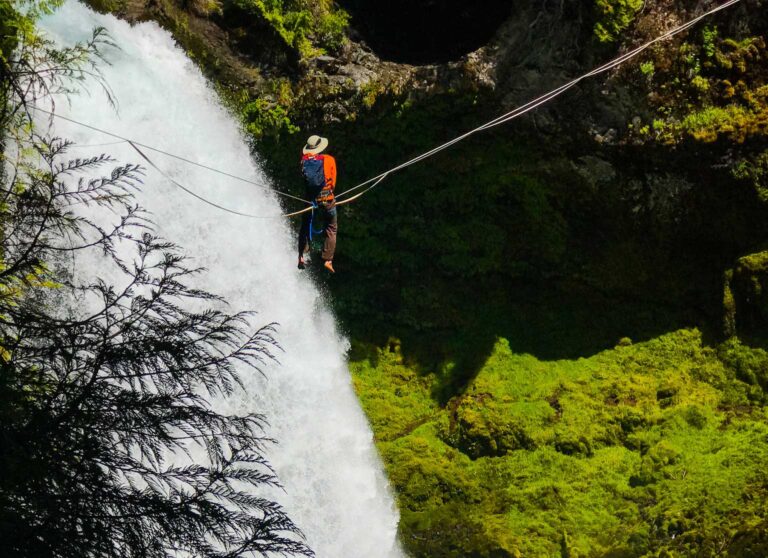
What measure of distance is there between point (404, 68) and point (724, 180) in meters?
4.52

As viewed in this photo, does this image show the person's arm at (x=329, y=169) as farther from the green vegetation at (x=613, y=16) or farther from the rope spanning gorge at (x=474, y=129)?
the green vegetation at (x=613, y=16)

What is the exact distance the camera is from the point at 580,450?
11.3m

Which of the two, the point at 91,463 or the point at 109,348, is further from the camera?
the point at 109,348

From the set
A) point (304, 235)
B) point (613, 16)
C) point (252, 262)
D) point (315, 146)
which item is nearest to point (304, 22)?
point (315, 146)

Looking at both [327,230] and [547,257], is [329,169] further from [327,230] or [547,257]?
[547,257]

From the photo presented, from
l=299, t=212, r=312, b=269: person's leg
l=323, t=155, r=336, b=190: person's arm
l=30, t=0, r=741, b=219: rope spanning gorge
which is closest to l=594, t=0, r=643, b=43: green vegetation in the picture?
l=30, t=0, r=741, b=219: rope spanning gorge

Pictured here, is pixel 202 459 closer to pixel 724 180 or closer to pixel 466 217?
pixel 466 217

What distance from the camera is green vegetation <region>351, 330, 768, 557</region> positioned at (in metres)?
10.2

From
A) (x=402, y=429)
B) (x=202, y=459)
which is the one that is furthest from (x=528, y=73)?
(x=202, y=459)

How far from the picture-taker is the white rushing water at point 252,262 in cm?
1160

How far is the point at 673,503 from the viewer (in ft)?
33.5

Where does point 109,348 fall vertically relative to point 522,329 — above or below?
below

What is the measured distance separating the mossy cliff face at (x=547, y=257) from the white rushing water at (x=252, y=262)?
13.9 inches

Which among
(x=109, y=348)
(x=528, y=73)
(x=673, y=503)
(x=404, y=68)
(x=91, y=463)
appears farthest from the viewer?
(x=404, y=68)
